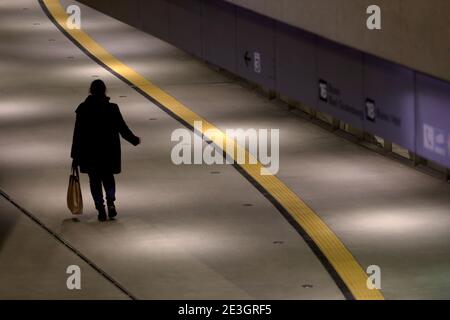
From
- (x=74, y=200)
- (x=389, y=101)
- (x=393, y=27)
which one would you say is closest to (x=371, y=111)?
(x=389, y=101)

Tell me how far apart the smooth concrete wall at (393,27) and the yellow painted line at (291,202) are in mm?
2258

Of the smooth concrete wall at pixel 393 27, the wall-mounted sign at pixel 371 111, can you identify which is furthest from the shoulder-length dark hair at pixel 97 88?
the wall-mounted sign at pixel 371 111

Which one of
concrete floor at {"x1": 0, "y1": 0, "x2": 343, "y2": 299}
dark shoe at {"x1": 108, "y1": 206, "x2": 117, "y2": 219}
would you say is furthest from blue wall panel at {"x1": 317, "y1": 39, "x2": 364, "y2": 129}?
dark shoe at {"x1": 108, "y1": 206, "x2": 117, "y2": 219}

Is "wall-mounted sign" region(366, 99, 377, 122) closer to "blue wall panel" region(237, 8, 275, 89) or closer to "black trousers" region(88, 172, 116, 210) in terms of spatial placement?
"blue wall panel" region(237, 8, 275, 89)

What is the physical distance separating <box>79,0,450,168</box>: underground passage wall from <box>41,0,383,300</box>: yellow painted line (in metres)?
1.57

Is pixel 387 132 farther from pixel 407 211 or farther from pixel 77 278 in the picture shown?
pixel 77 278

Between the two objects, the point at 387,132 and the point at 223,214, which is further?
the point at 387,132

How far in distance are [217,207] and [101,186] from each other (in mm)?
1702

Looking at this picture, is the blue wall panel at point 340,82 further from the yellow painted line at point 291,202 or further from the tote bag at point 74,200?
the tote bag at point 74,200

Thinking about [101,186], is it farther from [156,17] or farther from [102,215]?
[156,17]

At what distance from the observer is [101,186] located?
18656 mm
